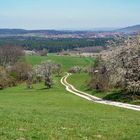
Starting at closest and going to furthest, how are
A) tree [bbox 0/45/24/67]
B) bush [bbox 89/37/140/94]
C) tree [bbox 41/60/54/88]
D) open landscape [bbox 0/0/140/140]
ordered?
open landscape [bbox 0/0/140/140] < bush [bbox 89/37/140/94] < tree [bbox 41/60/54/88] < tree [bbox 0/45/24/67]

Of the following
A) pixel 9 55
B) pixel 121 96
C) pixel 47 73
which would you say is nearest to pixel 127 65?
pixel 121 96

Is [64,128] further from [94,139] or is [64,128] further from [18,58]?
[18,58]

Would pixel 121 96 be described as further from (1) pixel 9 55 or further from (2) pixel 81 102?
(1) pixel 9 55

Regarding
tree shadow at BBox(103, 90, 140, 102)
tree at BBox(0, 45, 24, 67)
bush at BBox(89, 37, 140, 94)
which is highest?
bush at BBox(89, 37, 140, 94)

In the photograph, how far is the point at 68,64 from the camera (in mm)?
191250

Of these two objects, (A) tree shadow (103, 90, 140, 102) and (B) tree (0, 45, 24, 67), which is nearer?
(A) tree shadow (103, 90, 140, 102)

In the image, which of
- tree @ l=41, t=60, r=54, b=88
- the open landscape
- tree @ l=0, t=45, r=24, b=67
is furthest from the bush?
tree @ l=0, t=45, r=24, b=67

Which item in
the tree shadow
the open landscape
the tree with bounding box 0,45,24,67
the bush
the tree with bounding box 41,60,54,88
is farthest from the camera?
the tree with bounding box 0,45,24,67

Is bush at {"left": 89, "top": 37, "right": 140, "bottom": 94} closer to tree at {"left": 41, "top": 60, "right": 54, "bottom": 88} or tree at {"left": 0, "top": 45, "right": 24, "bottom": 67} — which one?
tree at {"left": 41, "top": 60, "right": 54, "bottom": 88}

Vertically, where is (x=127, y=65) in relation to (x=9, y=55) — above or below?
above

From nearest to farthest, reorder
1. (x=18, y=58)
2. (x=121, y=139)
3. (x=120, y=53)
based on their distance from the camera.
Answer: (x=121, y=139)
(x=120, y=53)
(x=18, y=58)

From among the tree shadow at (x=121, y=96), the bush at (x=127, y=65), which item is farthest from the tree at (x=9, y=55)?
the bush at (x=127, y=65)

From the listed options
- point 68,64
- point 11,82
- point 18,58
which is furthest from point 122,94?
point 68,64

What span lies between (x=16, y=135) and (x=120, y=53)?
157ft
